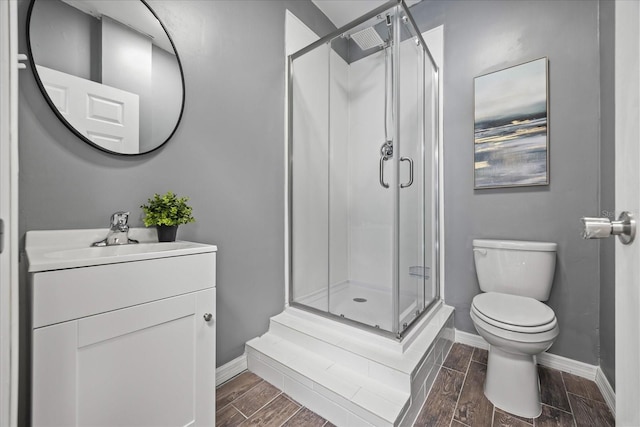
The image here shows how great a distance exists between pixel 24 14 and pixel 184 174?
77cm

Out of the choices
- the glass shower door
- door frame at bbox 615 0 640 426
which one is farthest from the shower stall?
door frame at bbox 615 0 640 426

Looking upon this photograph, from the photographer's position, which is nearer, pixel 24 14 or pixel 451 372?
pixel 24 14

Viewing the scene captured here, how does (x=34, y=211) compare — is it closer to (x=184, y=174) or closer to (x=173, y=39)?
(x=184, y=174)

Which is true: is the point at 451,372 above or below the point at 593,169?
below

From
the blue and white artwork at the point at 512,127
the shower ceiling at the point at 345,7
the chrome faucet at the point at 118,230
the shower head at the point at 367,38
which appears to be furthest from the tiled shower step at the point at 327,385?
the shower ceiling at the point at 345,7

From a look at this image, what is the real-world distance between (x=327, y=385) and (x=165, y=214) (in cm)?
111

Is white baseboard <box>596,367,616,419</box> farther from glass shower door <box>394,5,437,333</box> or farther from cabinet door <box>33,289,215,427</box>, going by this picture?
cabinet door <box>33,289,215,427</box>

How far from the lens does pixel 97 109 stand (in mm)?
1157

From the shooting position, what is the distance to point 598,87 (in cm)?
164

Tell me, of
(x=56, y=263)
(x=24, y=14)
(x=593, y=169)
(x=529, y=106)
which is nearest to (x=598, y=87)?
(x=529, y=106)

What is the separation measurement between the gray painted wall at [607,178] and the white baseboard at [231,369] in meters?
1.98

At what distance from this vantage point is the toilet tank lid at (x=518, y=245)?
1.69 meters

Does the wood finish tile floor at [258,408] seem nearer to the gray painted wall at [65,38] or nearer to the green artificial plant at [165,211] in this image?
the green artificial plant at [165,211]

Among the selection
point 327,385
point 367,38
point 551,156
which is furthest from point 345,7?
point 327,385
